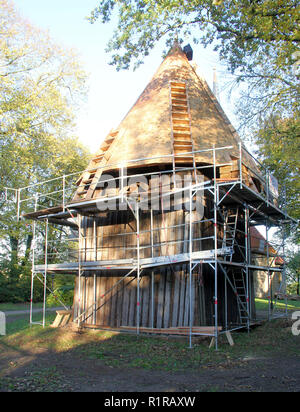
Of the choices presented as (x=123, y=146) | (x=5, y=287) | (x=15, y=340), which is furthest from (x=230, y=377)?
(x=5, y=287)

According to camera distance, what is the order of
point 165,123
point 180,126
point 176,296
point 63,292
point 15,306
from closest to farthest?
point 176,296 < point 180,126 < point 165,123 < point 15,306 < point 63,292

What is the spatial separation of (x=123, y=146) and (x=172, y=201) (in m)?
3.21

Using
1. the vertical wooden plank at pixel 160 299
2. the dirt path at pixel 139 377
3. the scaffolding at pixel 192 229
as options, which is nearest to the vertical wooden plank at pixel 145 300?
the scaffolding at pixel 192 229

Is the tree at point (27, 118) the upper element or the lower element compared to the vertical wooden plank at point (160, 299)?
upper

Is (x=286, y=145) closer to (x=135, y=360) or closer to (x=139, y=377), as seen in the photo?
(x=135, y=360)

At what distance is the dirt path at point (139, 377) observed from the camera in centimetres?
743

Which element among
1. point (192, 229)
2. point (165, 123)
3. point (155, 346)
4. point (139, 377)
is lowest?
point (139, 377)

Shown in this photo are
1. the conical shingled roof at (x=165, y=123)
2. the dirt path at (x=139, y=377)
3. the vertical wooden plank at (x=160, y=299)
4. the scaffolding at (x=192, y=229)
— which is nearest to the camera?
the dirt path at (x=139, y=377)

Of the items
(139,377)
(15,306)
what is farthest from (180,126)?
(15,306)

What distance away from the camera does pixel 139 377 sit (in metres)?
8.45

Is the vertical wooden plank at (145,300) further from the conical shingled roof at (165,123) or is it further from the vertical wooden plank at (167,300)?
the conical shingled roof at (165,123)

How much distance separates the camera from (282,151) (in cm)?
1733

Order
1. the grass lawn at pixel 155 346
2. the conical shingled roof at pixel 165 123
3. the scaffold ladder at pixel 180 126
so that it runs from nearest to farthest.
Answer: the grass lawn at pixel 155 346 → the scaffold ladder at pixel 180 126 → the conical shingled roof at pixel 165 123
